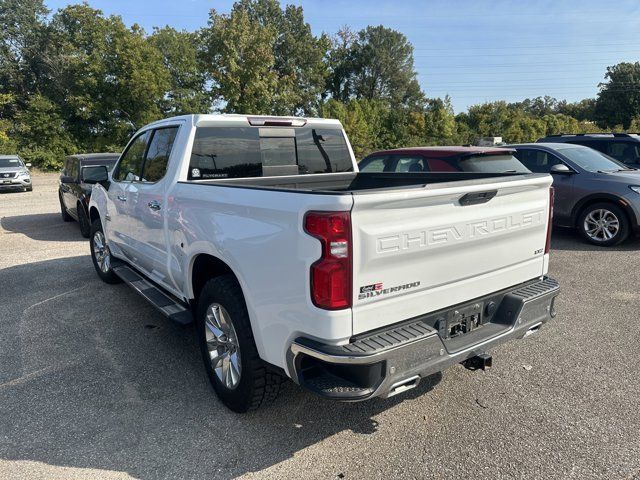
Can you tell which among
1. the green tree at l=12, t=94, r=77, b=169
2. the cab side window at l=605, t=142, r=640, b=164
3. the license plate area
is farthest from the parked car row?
the green tree at l=12, t=94, r=77, b=169

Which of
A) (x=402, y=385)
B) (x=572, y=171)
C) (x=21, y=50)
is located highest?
(x=21, y=50)

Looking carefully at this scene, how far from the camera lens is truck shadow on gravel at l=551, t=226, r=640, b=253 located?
25.0ft

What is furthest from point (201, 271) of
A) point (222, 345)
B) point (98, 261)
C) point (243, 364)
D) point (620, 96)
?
point (620, 96)

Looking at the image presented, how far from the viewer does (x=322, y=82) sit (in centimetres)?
5897

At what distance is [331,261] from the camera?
2.26 m

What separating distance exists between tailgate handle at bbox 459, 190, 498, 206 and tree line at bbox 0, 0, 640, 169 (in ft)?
97.2

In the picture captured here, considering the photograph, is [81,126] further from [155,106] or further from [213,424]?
[213,424]

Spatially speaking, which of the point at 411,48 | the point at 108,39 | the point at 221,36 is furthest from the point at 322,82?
the point at 108,39

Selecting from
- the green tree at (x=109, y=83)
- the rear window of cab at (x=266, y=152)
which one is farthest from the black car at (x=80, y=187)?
the green tree at (x=109, y=83)

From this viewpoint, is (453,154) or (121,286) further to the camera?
(453,154)

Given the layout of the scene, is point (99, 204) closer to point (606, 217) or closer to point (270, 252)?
point (270, 252)

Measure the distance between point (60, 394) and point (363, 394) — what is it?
248 centimetres

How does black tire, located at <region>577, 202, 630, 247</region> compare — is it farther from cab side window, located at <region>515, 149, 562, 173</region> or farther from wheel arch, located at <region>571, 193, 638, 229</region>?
cab side window, located at <region>515, 149, 562, 173</region>

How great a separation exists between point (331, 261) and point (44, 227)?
1117cm
